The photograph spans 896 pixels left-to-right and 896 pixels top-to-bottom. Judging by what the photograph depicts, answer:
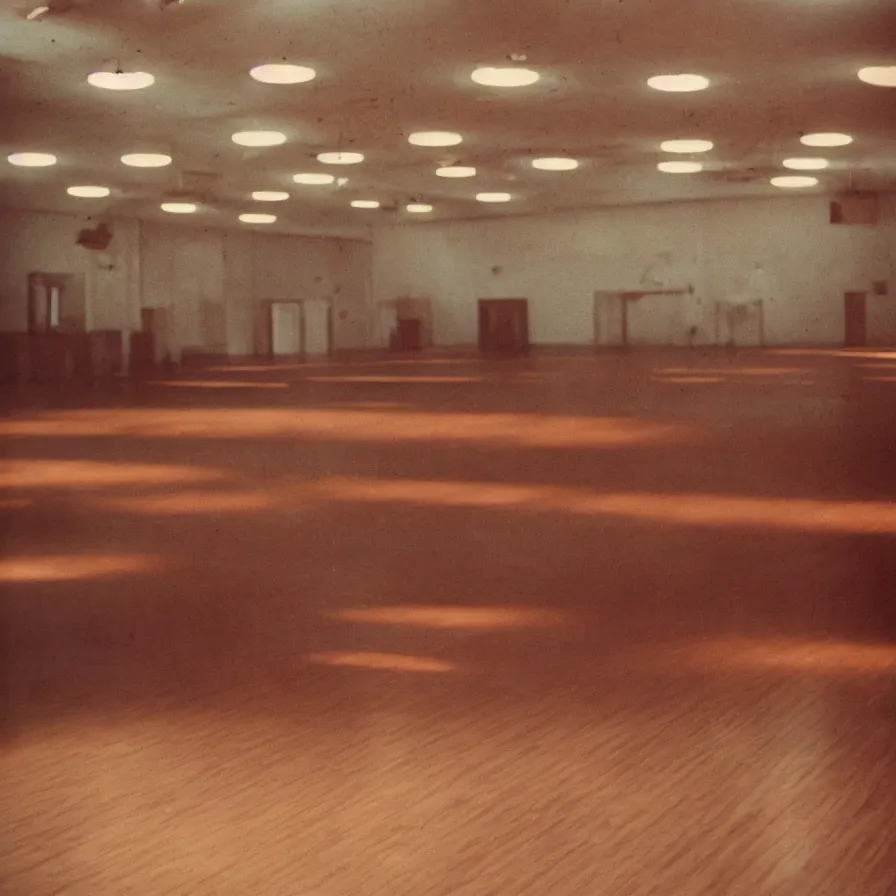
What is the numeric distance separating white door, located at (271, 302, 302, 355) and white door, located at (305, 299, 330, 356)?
34 centimetres

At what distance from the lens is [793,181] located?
3344cm

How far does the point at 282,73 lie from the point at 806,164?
52.5 feet

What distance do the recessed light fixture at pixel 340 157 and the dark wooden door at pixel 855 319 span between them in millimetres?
19647

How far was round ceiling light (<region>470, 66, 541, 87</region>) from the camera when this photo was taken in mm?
16734

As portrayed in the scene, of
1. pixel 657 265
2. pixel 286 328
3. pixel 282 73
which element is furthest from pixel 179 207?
pixel 282 73

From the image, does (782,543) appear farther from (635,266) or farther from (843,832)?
(635,266)

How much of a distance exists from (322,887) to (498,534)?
4754 millimetres

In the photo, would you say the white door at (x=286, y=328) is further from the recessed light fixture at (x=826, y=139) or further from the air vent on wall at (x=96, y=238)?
the recessed light fixture at (x=826, y=139)

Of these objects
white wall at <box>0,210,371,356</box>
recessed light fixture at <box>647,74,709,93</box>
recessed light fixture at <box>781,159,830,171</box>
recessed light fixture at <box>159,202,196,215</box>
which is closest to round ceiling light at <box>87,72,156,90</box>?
recessed light fixture at <box>647,74,709,93</box>

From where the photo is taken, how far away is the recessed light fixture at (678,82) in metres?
17.5

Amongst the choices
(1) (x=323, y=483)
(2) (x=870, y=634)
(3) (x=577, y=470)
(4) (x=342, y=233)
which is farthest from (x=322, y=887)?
(4) (x=342, y=233)

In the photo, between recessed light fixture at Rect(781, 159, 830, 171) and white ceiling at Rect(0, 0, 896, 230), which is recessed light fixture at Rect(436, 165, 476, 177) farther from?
recessed light fixture at Rect(781, 159, 830, 171)

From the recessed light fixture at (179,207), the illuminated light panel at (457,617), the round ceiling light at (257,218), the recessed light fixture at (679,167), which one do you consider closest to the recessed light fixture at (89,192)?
the recessed light fixture at (179,207)

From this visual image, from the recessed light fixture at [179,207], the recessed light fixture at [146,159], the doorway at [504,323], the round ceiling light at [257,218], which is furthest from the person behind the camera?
the doorway at [504,323]
